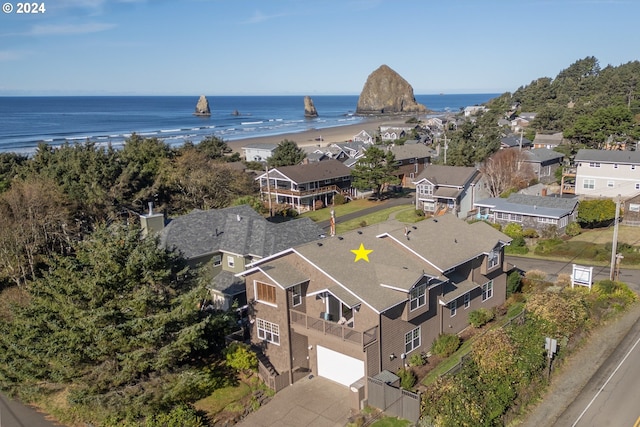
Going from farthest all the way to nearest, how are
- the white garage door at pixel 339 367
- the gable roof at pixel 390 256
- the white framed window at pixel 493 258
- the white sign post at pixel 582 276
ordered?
1. the white sign post at pixel 582 276
2. the white framed window at pixel 493 258
3. the white garage door at pixel 339 367
4. the gable roof at pixel 390 256

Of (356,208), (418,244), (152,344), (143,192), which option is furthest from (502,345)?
(356,208)

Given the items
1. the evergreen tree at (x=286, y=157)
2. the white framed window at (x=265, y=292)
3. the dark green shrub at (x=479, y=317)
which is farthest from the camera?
the evergreen tree at (x=286, y=157)

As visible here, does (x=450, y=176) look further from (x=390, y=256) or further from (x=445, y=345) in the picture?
(x=445, y=345)

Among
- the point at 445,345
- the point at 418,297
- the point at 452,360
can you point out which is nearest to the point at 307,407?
the point at 418,297

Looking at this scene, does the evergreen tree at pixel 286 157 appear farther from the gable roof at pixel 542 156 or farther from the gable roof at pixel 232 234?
the gable roof at pixel 232 234

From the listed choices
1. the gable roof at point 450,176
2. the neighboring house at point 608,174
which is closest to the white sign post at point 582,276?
the gable roof at point 450,176
